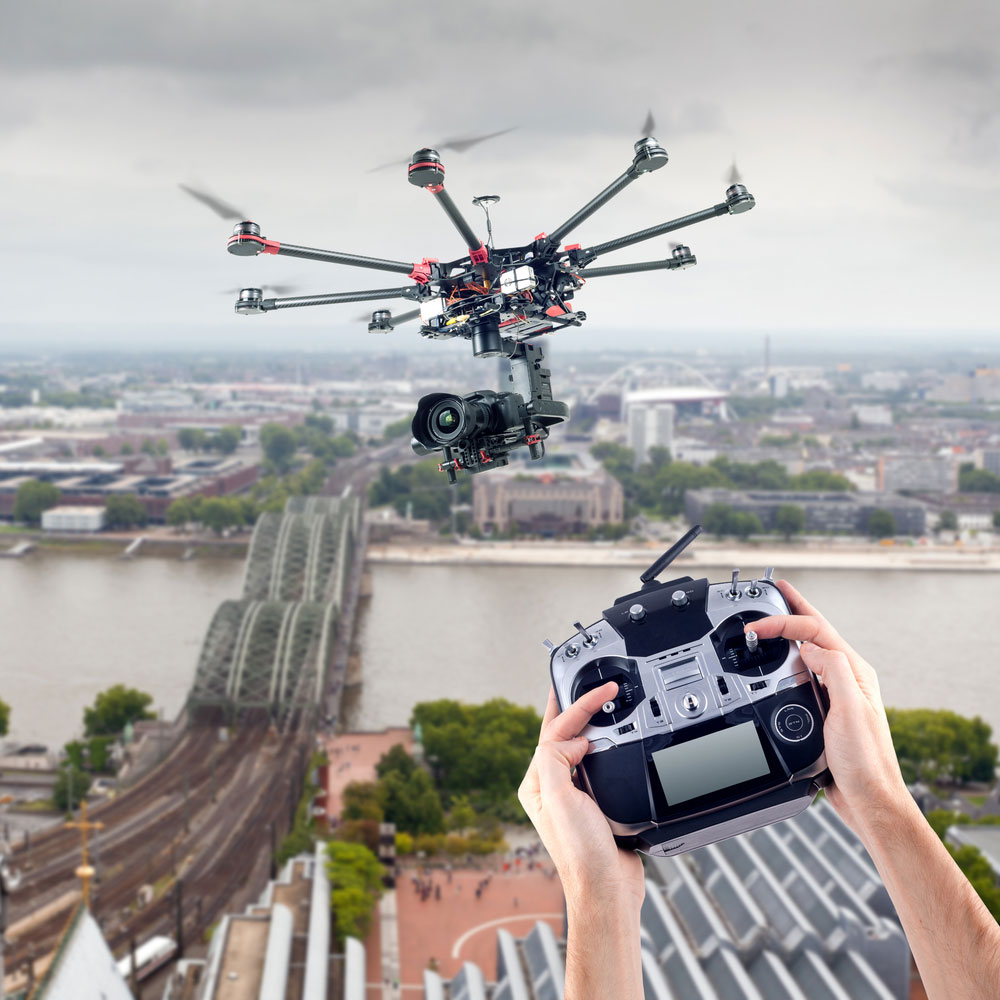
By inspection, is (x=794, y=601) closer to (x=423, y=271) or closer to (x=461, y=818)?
(x=423, y=271)

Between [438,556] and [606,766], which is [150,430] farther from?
[606,766]

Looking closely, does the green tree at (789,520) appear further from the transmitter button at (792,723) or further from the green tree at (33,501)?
the transmitter button at (792,723)

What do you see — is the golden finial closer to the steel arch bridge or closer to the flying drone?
the steel arch bridge

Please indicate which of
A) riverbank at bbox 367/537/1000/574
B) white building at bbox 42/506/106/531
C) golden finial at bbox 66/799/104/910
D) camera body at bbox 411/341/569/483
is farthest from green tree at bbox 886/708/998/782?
white building at bbox 42/506/106/531

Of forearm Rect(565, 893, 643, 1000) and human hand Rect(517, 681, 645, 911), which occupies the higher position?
human hand Rect(517, 681, 645, 911)

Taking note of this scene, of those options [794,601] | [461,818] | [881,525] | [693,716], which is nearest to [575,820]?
[693,716]

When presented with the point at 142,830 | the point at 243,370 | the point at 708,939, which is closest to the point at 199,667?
the point at 142,830

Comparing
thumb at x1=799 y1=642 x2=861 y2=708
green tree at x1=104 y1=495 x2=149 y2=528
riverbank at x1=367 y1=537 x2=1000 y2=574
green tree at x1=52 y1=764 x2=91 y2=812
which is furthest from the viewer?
green tree at x1=104 y1=495 x2=149 y2=528

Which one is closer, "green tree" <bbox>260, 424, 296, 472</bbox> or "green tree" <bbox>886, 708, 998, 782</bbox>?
"green tree" <bbox>886, 708, 998, 782</bbox>
